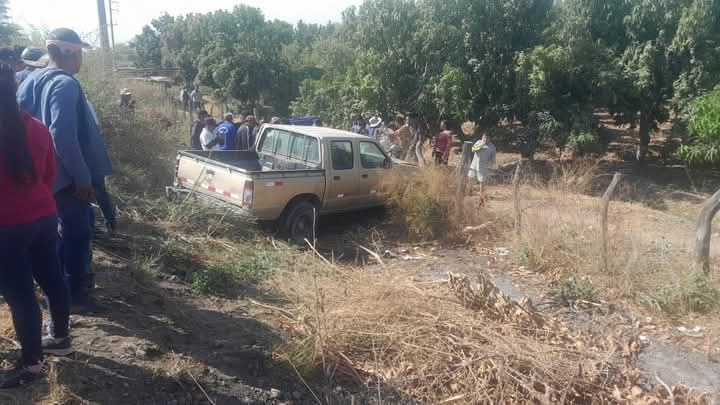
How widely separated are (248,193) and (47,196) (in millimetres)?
4049

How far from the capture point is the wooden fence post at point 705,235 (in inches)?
229

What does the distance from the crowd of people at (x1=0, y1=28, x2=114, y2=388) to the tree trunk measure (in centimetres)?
1590

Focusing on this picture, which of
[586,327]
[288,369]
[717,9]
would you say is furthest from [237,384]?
[717,9]

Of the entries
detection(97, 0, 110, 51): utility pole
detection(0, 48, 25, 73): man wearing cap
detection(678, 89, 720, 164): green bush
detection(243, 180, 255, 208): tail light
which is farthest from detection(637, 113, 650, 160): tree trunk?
detection(0, 48, 25, 73): man wearing cap

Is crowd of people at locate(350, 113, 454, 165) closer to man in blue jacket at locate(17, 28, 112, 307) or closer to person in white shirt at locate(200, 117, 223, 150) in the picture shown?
person in white shirt at locate(200, 117, 223, 150)

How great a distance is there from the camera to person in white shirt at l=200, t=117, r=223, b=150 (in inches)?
401

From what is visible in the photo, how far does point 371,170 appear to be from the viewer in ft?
28.5

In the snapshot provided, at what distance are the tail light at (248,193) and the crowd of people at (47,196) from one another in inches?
117

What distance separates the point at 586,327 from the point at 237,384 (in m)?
3.54

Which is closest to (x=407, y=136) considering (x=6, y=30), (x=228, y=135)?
(x=228, y=135)

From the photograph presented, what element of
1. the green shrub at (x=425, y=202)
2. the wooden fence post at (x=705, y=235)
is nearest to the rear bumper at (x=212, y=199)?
the green shrub at (x=425, y=202)

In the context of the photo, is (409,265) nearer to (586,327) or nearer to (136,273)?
(586,327)

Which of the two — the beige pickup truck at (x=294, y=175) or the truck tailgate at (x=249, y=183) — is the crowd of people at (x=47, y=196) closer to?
the truck tailgate at (x=249, y=183)

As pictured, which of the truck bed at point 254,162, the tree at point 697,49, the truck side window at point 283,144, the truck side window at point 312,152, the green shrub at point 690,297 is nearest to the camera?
the green shrub at point 690,297
